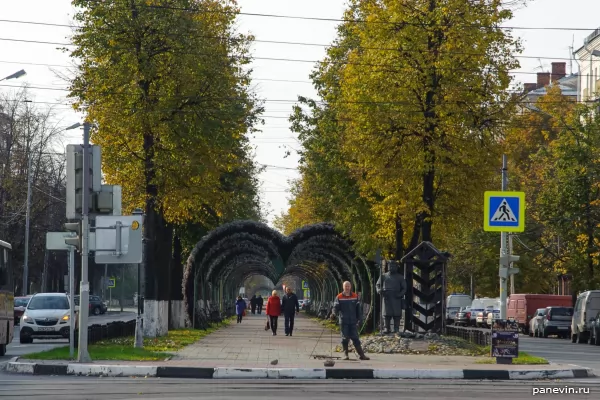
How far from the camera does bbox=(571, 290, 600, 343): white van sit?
49.1 metres

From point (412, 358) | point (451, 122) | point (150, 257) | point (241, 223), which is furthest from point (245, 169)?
point (412, 358)

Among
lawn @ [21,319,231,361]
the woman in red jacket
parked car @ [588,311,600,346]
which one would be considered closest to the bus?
lawn @ [21,319,231,361]

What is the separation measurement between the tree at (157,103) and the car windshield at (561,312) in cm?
2397

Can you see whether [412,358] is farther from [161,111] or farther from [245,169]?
[245,169]

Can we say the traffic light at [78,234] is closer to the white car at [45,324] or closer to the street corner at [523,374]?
the street corner at [523,374]

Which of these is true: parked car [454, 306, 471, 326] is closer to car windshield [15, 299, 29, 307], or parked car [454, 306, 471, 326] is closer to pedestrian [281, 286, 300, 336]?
car windshield [15, 299, 29, 307]

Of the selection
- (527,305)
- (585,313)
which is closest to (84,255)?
(585,313)

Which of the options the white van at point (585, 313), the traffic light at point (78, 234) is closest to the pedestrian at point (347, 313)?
the traffic light at point (78, 234)

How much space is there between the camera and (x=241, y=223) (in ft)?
144

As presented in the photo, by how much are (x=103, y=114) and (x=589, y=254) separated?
1134 inches

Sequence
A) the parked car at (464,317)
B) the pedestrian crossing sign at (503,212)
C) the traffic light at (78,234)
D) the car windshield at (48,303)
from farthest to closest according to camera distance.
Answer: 1. the parked car at (464,317)
2. the car windshield at (48,303)
3. the pedestrian crossing sign at (503,212)
4. the traffic light at (78,234)

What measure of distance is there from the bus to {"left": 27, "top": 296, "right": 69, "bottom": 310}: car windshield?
669cm

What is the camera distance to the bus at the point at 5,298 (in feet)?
102

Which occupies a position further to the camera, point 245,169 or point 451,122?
point 245,169
